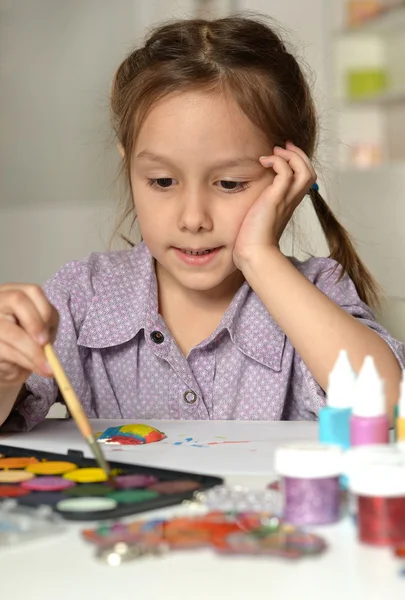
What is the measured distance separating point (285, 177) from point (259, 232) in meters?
0.08

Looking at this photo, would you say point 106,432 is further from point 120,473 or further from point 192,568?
point 192,568

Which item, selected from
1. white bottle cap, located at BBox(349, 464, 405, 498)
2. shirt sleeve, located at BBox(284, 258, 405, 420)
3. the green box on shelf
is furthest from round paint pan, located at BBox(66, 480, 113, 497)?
the green box on shelf

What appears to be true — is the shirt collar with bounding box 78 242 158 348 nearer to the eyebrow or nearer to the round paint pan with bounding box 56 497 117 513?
the eyebrow

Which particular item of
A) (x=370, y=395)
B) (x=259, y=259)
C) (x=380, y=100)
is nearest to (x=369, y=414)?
(x=370, y=395)

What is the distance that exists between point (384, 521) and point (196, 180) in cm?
67

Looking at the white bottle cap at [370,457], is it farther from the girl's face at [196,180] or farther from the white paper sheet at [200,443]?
the girl's face at [196,180]

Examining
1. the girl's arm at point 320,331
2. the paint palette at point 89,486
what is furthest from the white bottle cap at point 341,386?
the girl's arm at point 320,331

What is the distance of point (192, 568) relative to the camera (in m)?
0.56

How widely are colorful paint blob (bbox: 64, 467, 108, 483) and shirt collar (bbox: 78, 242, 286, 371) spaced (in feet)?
1.75

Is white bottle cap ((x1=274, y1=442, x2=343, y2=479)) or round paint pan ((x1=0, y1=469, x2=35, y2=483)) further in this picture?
round paint pan ((x1=0, y1=469, x2=35, y2=483))

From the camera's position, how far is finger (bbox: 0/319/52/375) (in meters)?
0.90

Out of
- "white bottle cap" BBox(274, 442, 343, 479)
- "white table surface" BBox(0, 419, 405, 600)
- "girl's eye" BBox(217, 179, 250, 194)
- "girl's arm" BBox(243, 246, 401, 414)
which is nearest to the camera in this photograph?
"white table surface" BBox(0, 419, 405, 600)

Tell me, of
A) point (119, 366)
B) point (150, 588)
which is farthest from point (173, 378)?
point (150, 588)

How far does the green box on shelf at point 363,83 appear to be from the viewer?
486cm
